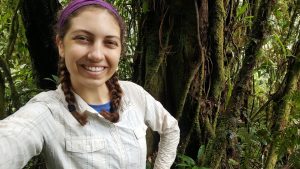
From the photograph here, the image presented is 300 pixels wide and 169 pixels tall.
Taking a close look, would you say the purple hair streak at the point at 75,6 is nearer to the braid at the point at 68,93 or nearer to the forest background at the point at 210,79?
the braid at the point at 68,93

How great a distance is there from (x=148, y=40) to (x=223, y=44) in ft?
1.71

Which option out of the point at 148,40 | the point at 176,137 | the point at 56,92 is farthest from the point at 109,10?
the point at 148,40

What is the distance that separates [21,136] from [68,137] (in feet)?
0.63

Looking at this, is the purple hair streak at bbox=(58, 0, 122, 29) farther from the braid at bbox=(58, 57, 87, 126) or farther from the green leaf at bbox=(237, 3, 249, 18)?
the green leaf at bbox=(237, 3, 249, 18)

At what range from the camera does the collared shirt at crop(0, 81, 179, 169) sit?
1.13 m

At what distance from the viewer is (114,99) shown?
1.52 m

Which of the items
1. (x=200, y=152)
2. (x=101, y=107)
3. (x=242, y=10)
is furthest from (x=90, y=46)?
(x=242, y=10)

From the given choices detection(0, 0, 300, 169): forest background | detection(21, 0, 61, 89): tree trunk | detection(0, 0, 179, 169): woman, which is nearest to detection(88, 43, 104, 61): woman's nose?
detection(0, 0, 179, 169): woman

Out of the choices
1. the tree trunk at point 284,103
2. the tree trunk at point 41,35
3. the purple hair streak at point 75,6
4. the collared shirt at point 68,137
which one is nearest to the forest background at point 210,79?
the tree trunk at point 284,103

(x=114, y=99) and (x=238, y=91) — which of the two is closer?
(x=114, y=99)

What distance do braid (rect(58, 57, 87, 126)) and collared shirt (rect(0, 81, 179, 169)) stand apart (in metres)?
0.02

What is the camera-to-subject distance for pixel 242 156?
2457 mm

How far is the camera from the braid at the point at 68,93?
1.32 meters

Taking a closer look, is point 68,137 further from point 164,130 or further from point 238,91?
point 238,91
